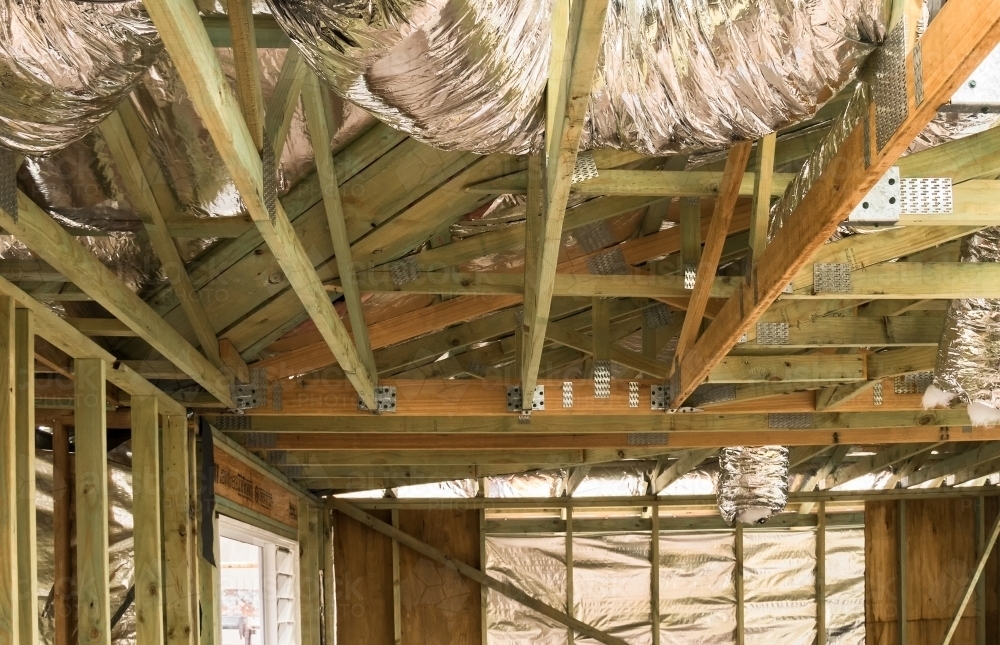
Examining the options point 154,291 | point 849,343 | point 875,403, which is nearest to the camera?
point 154,291

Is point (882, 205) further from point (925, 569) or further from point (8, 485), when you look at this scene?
point (925, 569)

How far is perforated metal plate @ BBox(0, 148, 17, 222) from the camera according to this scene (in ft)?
7.40

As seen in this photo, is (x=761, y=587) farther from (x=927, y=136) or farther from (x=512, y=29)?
(x=512, y=29)

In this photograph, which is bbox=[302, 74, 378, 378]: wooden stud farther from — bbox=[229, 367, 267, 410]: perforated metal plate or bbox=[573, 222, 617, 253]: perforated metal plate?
bbox=[573, 222, 617, 253]: perforated metal plate

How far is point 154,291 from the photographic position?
376 cm

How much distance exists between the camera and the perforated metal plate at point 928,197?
2.52 metres

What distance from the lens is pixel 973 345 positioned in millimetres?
4066

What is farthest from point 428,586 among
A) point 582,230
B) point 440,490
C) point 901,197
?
point 901,197

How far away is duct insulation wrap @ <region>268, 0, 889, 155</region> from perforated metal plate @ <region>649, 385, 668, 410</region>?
2625 millimetres

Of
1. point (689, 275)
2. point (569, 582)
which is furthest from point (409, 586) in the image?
point (689, 275)

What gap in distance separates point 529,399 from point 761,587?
5.17 m

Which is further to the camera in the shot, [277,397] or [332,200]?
[277,397]

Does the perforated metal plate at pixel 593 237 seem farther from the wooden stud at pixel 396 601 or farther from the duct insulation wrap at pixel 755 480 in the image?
the wooden stud at pixel 396 601

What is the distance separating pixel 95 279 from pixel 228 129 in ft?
3.39
